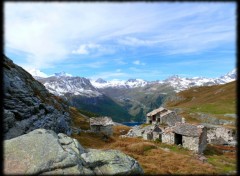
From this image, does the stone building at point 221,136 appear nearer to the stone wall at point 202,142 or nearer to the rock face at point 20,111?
the stone wall at point 202,142

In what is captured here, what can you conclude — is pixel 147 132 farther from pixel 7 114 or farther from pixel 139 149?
pixel 7 114

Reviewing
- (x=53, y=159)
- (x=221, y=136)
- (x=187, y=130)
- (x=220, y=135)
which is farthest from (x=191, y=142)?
(x=53, y=159)

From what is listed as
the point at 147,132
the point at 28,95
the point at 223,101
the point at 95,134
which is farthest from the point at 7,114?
the point at 223,101

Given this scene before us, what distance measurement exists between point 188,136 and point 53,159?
165 feet

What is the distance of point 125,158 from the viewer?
21.1 meters

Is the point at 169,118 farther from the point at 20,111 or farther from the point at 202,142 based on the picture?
the point at 20,111

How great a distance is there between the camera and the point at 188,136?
199 feet

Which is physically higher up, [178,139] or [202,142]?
[178,139]

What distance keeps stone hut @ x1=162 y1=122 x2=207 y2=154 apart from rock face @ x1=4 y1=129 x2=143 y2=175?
138ft

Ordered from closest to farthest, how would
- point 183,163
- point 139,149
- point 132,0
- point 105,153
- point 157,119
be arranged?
point 132,0, point 105,153, point 183,163, point 139,149, point 157,119

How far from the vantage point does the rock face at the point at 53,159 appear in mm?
14859

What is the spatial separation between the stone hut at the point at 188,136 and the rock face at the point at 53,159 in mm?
42029

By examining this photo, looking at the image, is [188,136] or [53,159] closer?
[53,159]

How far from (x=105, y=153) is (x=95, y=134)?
5597 cm
